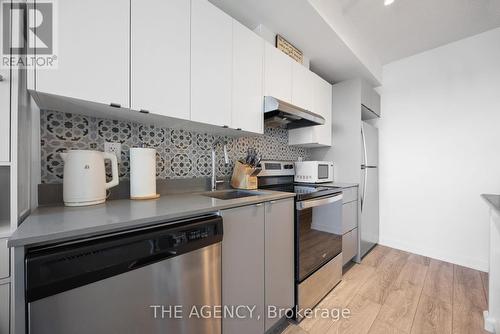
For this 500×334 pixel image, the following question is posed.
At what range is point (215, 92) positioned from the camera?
1.31m

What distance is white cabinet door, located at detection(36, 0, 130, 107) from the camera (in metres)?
0.81

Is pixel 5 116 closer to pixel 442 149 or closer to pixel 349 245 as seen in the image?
pixel 349 245

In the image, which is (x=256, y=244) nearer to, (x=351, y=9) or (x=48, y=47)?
(x=48, y=47)

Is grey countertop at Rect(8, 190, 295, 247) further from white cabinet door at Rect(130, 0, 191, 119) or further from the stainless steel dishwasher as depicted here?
white cabinet door at Rect(130, 0, 191, 119)

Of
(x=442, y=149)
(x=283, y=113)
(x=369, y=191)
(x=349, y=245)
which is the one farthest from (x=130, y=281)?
(x=442, y=149)

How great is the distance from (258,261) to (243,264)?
0.39 feet


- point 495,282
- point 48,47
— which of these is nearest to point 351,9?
point 48,47

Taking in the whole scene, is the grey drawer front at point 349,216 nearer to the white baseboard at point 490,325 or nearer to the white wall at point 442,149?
the white wall at point 442,149

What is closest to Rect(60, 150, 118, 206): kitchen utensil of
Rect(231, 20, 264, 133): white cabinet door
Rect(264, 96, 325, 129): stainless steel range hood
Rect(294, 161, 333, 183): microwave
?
Rect(231, 20, 264, 133): white cabinet door

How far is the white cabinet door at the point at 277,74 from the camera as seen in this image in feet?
5.45

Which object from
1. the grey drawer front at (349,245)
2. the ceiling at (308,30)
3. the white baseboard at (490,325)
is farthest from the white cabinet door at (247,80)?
the white baseboard at (490,325)

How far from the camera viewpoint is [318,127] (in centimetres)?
231

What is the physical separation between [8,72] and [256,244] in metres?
1.29

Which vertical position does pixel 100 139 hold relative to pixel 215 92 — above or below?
below
